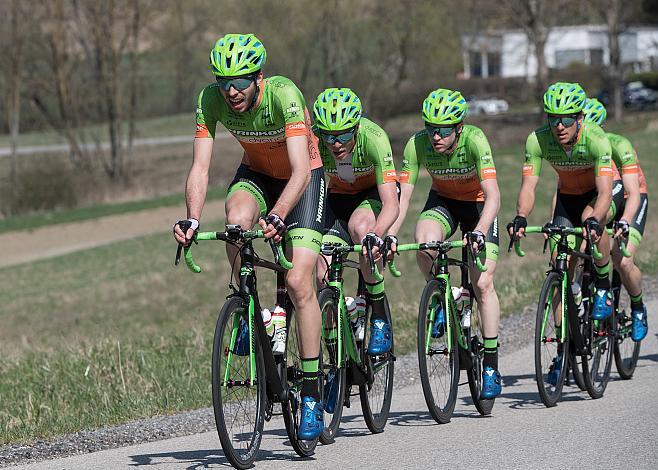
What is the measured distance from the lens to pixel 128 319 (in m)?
19.0

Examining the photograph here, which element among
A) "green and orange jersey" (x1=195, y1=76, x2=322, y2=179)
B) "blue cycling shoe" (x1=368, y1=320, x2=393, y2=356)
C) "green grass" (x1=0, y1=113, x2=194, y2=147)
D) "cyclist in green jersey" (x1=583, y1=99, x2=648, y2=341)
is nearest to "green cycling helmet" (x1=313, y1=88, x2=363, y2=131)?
"green and orange jersey" (x1=195, y1=76, x2=322, y2=179)

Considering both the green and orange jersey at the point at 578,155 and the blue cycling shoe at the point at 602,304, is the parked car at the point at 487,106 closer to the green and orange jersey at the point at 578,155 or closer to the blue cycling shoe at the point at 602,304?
the green and orange jersey at the point at 578,155

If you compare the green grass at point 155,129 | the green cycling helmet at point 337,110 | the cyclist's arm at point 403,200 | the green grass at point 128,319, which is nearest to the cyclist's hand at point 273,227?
the green cycling helmet at point 337,110

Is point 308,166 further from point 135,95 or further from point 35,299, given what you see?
point 135,95

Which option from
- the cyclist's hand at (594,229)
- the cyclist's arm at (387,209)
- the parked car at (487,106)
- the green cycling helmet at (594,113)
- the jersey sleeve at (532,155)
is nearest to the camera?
the cyclist's arm at (387,209)

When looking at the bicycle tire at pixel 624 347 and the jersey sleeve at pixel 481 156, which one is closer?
the jersey sleeve at pixel 481 156

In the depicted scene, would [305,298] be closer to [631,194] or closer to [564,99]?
[564,99]

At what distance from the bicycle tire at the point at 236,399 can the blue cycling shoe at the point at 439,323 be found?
1715mm

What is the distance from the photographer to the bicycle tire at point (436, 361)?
732 centimetres

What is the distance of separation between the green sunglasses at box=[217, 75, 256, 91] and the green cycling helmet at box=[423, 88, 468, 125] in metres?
1.88

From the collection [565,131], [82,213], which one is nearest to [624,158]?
[565,131]

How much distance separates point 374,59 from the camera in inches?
1890

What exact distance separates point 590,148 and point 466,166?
127 centimetres

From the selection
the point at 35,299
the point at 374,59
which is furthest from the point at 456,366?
the point at 374,59
